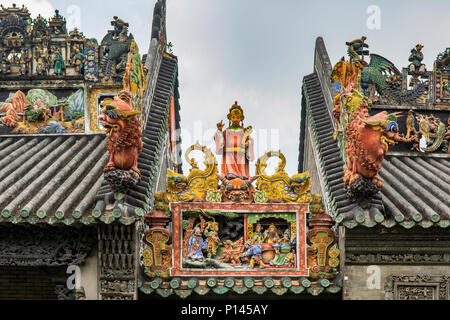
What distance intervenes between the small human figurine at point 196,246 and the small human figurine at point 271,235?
1.03m

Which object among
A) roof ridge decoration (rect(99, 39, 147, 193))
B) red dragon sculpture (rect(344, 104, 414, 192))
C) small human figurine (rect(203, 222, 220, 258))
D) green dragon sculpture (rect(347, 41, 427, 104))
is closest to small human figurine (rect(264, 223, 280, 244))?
small human figurine (rect(203, 222, 220, 258))

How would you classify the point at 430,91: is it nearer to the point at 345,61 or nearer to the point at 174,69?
the point at 345,61

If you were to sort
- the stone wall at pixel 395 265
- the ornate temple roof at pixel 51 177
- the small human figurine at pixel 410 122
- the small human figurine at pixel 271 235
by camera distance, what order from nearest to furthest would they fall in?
the ornate temple roof at pixel 51 177
the stone wall at pixel 395 265
the small human figurine at pixel 271 235
the small human figurine at pixel 410 122

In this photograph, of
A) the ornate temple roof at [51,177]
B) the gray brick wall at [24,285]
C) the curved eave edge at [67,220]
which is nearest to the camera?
the curved eave edge at [67,220]

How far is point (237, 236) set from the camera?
1227cm

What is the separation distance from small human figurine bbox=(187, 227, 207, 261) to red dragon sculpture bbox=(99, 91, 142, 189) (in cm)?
135

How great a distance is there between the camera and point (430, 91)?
52.1 feet

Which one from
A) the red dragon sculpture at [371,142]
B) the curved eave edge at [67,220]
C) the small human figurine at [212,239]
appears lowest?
the small human figurine at [212,239]

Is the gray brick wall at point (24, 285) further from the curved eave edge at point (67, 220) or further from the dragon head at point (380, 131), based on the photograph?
the dragon head at point (380, 131)

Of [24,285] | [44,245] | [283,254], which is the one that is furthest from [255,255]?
[24,285]

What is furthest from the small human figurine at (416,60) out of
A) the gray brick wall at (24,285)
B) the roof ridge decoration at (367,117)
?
the gray brick wall at (24,285)

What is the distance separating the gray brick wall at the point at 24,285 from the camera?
13.8m

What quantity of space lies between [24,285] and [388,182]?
712 centimetres
